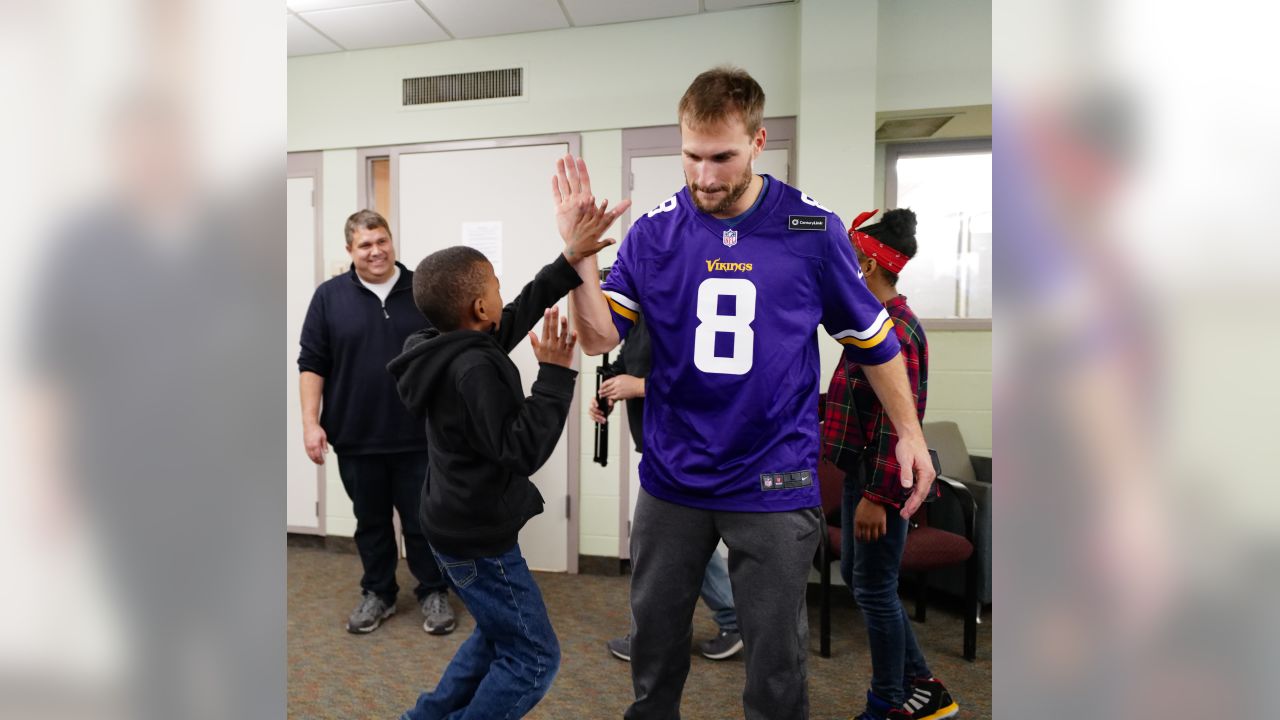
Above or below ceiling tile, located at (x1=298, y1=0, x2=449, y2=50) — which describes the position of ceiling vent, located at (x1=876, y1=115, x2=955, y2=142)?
below

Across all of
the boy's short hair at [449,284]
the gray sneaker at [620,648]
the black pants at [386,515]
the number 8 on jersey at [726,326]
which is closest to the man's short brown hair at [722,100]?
the number 8 on jersey at [726,326]

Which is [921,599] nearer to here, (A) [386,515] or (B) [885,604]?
(B) [885,604]

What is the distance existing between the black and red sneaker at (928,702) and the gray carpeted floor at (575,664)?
0.13 meters

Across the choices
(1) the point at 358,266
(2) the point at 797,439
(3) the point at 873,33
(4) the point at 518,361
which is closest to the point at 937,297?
(3) the point at 873,33

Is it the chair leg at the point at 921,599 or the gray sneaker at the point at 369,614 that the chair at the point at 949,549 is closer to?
the chair leg at the point at 921,599

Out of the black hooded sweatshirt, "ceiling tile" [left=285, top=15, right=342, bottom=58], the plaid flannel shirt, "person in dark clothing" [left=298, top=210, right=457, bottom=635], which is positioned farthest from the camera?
"ceiling tile" [left=285, top=15, right=342, bottom=58]

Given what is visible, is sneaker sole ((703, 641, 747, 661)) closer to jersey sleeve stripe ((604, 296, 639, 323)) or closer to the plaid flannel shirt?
the plaid flannel shirt

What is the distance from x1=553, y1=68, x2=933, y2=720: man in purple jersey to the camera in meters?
1.33

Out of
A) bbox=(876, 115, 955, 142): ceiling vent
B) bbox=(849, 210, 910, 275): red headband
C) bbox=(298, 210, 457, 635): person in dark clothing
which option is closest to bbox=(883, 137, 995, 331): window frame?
bbox=(876, 115, 955, 142): ceiling vent

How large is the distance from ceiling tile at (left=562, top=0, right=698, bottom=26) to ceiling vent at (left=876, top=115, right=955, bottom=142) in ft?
3.70

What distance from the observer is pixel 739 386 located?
1365 millimetres
